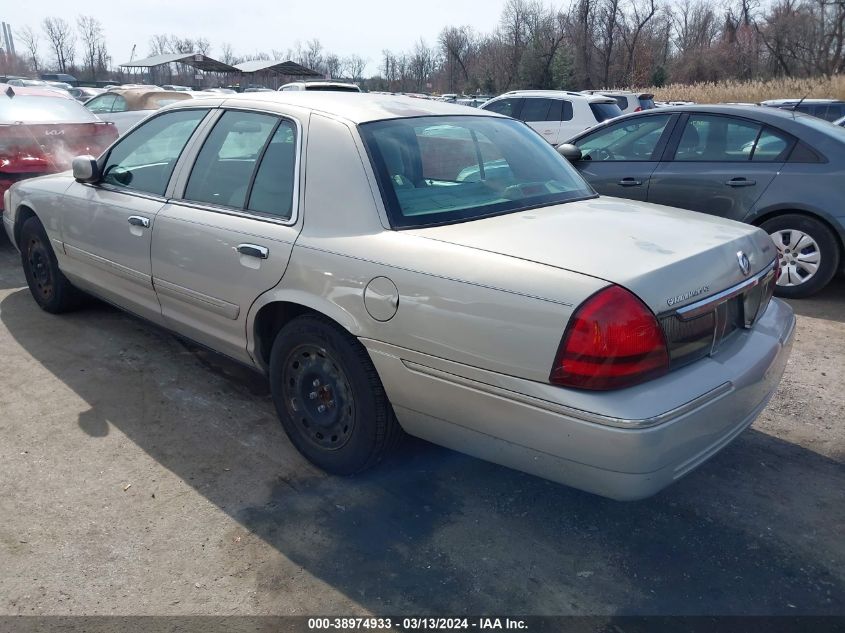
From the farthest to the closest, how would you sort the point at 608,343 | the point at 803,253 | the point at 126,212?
the point at 803,253
the point at 126,212
the point at 608,343

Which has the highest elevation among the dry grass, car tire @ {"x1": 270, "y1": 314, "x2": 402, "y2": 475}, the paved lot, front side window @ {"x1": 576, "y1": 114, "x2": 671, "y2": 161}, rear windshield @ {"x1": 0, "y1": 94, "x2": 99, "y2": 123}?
the dry grass

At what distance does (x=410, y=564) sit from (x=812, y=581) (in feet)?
4.73

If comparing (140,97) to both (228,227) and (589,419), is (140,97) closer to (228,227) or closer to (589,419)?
(228,227)

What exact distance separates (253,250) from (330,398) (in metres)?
0.75

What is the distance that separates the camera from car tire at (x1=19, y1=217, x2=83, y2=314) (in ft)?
16.3

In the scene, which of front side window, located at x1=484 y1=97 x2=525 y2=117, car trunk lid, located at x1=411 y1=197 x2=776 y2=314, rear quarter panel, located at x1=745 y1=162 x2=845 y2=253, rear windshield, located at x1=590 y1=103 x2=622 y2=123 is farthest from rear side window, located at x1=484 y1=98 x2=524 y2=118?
car trunk lid, located at x1=411 y1=197 x2=776 y2=314

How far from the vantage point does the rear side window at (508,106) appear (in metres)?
13.2

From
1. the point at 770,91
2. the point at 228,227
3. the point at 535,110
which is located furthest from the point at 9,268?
the point at 770,91

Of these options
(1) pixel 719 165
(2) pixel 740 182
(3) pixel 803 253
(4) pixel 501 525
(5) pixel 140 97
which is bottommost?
(4) pixel 501 525

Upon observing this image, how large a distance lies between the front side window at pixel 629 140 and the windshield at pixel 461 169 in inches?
113

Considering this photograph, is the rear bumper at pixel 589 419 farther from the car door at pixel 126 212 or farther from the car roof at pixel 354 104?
the car door at pixel 126 212

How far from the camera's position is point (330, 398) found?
3.08m

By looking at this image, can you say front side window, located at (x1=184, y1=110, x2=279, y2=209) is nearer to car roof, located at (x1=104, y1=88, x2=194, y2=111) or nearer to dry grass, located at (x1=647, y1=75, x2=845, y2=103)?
car roof, located at (x1=104, y1=88, x2=194, y2=111)

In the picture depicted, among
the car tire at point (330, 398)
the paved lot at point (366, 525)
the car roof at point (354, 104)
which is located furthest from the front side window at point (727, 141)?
the car tire at point (330, 398)
